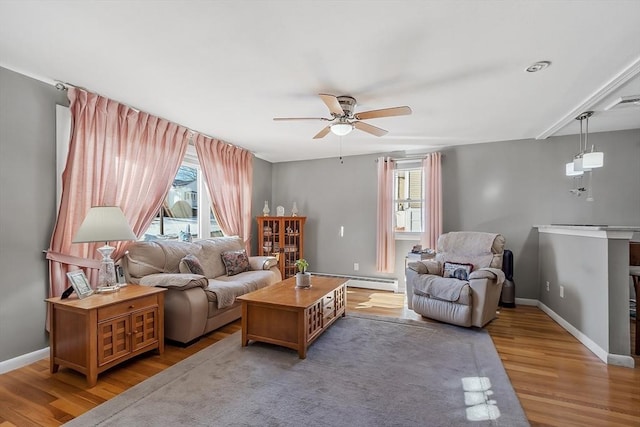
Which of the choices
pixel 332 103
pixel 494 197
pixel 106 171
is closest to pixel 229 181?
pixel 106 171

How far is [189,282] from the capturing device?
9.32ft

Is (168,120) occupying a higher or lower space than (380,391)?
higher

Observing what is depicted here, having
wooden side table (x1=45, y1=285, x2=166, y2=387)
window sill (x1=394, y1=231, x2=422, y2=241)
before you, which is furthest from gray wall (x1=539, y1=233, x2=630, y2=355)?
wooden side table (x1=45, y1=285, x2=166, y2=387)

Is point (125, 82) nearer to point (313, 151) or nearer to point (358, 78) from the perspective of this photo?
point (358, 78)

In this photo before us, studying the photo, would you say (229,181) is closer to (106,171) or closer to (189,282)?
(106,171)

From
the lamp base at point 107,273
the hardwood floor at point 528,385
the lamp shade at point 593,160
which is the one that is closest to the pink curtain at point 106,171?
the lamp base at point 107,273

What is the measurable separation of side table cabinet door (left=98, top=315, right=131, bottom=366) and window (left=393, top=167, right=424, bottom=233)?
399 cm

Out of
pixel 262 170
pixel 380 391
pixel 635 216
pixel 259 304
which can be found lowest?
pixel 380 391

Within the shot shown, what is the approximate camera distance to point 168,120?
11.9 feet

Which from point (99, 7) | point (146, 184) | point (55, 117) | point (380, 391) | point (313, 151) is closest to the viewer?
point (99, 7)

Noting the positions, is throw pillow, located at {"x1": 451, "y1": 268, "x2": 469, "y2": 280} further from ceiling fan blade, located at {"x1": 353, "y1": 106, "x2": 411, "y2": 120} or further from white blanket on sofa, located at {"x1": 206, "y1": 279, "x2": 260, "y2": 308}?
white blanket on sofa, located at {"x1": 206, "y1": 279, "x2": 260, "y2": 308}

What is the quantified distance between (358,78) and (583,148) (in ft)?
12.3

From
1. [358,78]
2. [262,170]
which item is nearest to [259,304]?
[358,78]

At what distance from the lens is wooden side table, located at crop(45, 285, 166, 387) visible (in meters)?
2.16
